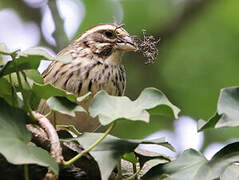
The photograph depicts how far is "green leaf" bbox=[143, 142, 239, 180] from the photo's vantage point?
1681 mm

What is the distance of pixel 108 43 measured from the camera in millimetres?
3564

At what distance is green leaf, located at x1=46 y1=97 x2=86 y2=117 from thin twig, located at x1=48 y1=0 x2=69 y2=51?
2469mm

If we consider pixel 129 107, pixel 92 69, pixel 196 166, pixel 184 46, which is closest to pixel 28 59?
pixel 129 107

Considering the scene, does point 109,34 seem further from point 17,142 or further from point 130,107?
point 17,142

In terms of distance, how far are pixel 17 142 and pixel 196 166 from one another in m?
0.49

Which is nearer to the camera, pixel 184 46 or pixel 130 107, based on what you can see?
pixel 130 107

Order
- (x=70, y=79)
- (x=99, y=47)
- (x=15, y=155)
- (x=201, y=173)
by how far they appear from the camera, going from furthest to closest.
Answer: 1. (x=99, y=47)
2. (x=70, y=79)
3. (x=201, y=173)
4. (x=15, y=155)

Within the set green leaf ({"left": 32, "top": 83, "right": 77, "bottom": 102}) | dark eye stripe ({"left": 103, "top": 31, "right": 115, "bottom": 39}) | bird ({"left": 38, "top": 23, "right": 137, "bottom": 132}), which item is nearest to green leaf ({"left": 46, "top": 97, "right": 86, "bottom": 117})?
green leaf ({"left": 32, "top": 83, "right": 77, "bottom": 102})

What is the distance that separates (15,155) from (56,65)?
188cm

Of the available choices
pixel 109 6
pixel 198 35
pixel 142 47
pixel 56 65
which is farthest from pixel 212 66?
pixel 142 47

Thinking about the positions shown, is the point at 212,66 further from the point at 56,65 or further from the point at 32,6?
the point at 56,65

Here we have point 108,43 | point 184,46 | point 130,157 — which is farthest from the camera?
point 184,46

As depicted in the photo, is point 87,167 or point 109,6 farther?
point 109,6

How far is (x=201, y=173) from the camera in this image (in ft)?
5.50
